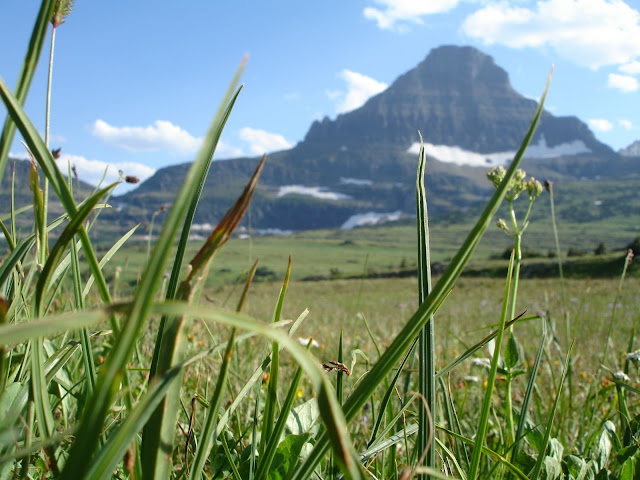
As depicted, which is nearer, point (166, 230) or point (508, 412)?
point (166, 230)

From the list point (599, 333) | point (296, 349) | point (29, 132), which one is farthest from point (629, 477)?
point (599, 333)

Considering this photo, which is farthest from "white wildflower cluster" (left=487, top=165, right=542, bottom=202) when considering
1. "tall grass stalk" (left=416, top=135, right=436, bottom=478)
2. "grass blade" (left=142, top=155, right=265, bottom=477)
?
"grass blade" (left=142, top=155, right=265, bottom=477)

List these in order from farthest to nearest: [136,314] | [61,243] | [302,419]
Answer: [302,419] < [61,243] < [136,314]

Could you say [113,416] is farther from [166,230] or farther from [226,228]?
[166,230]

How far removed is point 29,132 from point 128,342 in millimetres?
227

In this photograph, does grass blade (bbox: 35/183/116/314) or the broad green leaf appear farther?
the broad green leaf

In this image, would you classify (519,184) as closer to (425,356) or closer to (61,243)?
(425,356)

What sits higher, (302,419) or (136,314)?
(136,314)

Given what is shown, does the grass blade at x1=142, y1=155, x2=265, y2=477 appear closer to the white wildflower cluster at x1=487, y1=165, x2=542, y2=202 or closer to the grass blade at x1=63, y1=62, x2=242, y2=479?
the grass blade at x1=63, y1=62, x2=242, y2=479

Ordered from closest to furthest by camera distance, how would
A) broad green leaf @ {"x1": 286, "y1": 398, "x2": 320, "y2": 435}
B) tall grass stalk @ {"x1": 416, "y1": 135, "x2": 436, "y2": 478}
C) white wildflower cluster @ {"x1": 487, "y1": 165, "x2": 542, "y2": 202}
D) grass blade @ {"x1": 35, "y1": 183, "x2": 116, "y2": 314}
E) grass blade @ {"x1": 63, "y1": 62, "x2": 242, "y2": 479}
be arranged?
grass blade @ {"x1": 63, "y1": 62, "x2": 242, "y2": 479} → grass blade @ {"x1": 35, "y1": 183, "x2": 116, "y2": 314} → tall grass stalk @ {"x1": 416, "y1": 135, "x2": 436, "y2": 478} → broad green leaf @ {"x1": 286, "y1": 398, "x2": 320, "y2": 435} → white wildflower cluster @ {"x1": 487, "y1": 165, "x2": 542, "y2": 202}

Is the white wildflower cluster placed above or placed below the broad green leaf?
above

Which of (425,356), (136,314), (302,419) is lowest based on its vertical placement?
(302,419)

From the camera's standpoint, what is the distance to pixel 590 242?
97.2 m

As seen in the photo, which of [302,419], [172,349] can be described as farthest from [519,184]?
[172,349]
